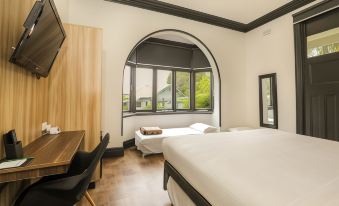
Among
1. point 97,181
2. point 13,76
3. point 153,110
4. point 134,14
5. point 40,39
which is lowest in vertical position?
point 97,181

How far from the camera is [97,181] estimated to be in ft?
7.32

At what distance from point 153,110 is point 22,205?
371 cm

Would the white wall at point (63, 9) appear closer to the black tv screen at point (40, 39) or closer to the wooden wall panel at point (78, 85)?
the wooden wall panel at point (78, 85)

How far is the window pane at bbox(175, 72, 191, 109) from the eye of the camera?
16.8 ft

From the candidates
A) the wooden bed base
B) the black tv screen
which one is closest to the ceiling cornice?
the black tv screen

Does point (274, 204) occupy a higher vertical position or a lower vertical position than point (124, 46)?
lower

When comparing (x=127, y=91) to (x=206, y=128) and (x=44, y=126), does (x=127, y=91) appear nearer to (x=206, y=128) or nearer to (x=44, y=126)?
(x=206, y=128)

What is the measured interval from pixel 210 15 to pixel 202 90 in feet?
7.17

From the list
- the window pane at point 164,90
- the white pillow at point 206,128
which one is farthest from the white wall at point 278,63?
the window pane at point 164,90

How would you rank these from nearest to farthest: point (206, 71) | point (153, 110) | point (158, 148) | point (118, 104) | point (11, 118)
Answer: point (11, 118) → point (118, 104) → point (158, 148) → point (153, 110) → point (206, 71)

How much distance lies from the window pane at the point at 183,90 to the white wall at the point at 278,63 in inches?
70.7

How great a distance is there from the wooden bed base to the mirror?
295 centimetres

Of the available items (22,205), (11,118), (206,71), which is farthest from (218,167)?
(206,71)

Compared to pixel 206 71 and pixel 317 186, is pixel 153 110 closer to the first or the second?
pixel 206 71
